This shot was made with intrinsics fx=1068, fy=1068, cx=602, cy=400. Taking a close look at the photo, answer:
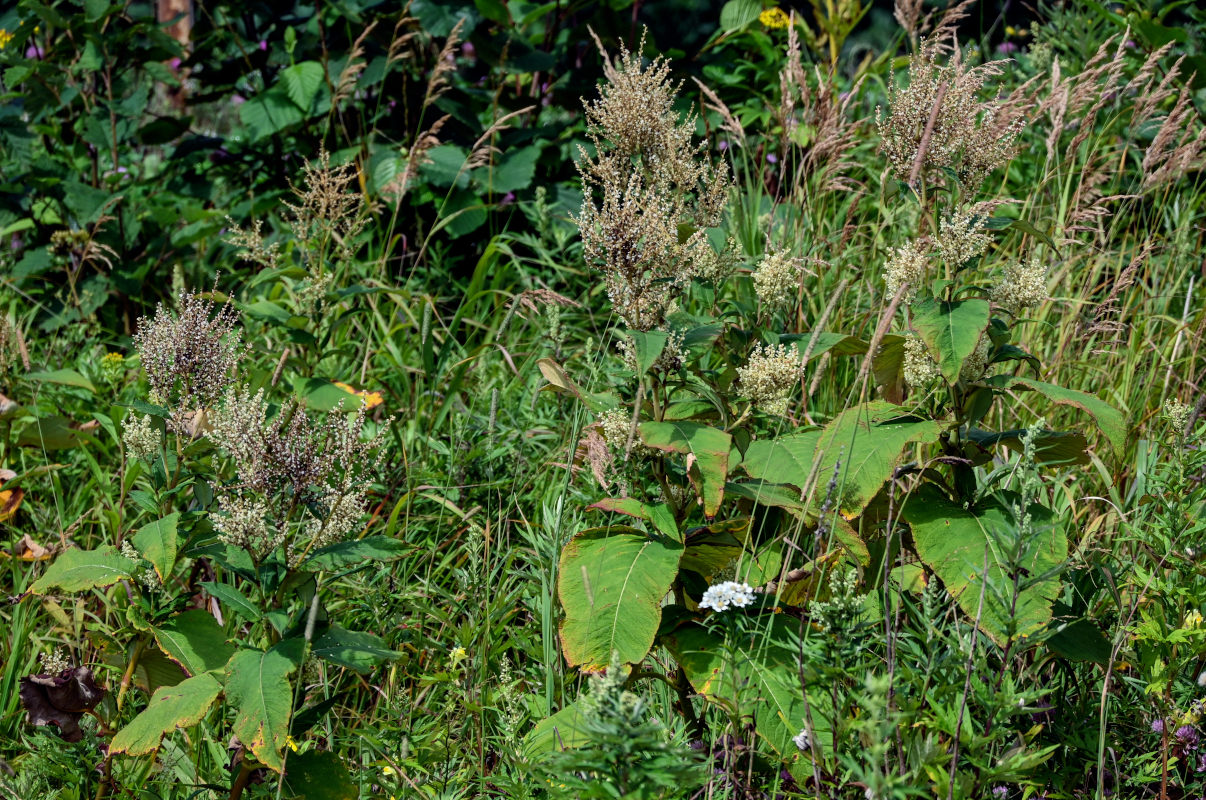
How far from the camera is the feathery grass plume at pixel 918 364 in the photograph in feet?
7.25

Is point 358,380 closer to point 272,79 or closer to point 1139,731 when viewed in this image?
point 272,79

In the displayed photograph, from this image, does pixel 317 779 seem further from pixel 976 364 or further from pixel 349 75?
pixel 349 75

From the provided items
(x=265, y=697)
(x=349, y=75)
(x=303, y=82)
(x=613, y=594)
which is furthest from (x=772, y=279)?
(x=303, y=82)

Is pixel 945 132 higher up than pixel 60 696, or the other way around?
pixel 945 132

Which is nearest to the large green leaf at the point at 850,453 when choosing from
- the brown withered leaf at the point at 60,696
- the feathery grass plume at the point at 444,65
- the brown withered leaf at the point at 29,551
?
the brown withered leaf at the point at 60,696

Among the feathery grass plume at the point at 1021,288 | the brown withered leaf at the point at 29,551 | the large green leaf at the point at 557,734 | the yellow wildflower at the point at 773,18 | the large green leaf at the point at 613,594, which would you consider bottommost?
the brown withered leaf at the point at 29,551

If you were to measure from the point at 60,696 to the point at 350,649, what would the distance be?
2.22 feet

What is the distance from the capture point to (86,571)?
2.09 m

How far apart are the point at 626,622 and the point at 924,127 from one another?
1.20 m

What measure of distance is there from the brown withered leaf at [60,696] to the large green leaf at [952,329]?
1835 mm

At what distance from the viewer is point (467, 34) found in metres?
4.35

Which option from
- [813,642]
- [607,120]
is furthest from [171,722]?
[607,120]

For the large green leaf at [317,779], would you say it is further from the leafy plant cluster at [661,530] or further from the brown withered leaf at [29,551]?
the brown withered leaf at [29,551]

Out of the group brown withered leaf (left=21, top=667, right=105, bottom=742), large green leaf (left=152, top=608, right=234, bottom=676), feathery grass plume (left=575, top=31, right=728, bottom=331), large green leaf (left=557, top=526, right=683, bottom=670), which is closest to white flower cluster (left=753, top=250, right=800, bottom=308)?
feathery grass plume (left=575, top=31, right=728, bottom=331)
